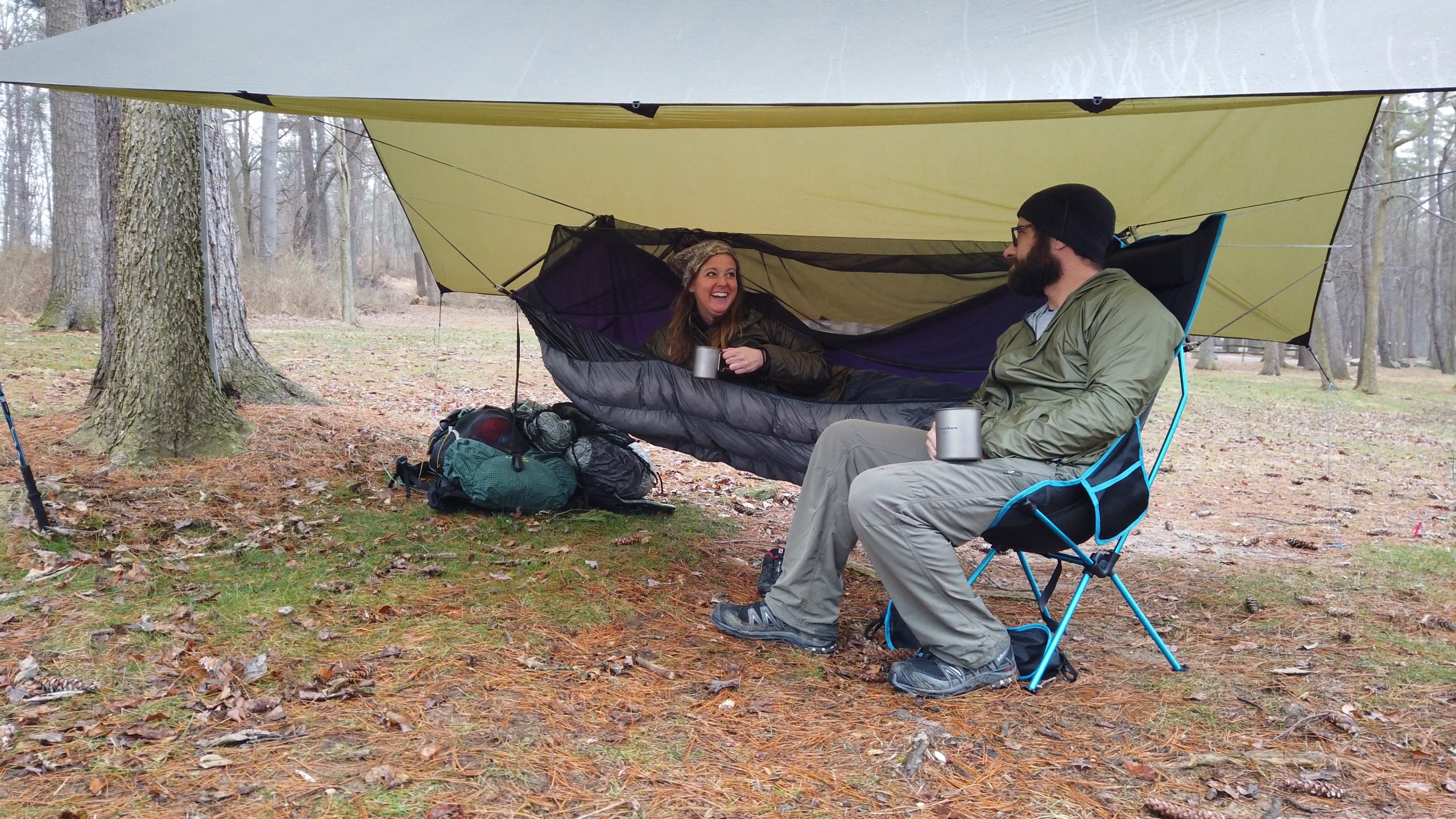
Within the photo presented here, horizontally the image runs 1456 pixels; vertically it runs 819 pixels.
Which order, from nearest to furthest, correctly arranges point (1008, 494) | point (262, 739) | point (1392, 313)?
point (262, 739)
point (1008, 494)
point (1392, 313)

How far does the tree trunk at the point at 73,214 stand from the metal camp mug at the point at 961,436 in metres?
6.91

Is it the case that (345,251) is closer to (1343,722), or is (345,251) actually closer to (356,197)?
(356,197)

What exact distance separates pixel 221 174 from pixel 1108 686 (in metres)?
3.88

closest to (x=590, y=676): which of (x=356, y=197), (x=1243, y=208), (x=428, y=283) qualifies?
(x=1243, y=208)

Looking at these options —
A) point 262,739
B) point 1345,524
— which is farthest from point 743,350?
point 1345,524

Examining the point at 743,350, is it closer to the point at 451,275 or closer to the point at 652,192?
the point at 652,192

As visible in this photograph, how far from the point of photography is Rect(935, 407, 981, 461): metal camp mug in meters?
2.18

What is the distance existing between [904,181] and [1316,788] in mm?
2459

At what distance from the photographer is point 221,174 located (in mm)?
4023

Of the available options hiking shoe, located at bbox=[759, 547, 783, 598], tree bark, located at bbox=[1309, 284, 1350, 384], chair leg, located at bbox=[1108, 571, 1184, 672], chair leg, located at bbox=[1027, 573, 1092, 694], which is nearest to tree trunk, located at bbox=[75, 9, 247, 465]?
hiking shoe, located at bbox=[759, 547, 783, 598]

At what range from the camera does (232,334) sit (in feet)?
14.8

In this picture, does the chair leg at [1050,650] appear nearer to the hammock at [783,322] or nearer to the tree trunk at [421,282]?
the hammock at [783,322]

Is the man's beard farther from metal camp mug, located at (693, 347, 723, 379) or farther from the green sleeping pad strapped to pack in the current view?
the green sleeping pad strapped to pack

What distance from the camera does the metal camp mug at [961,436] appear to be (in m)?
2.18
